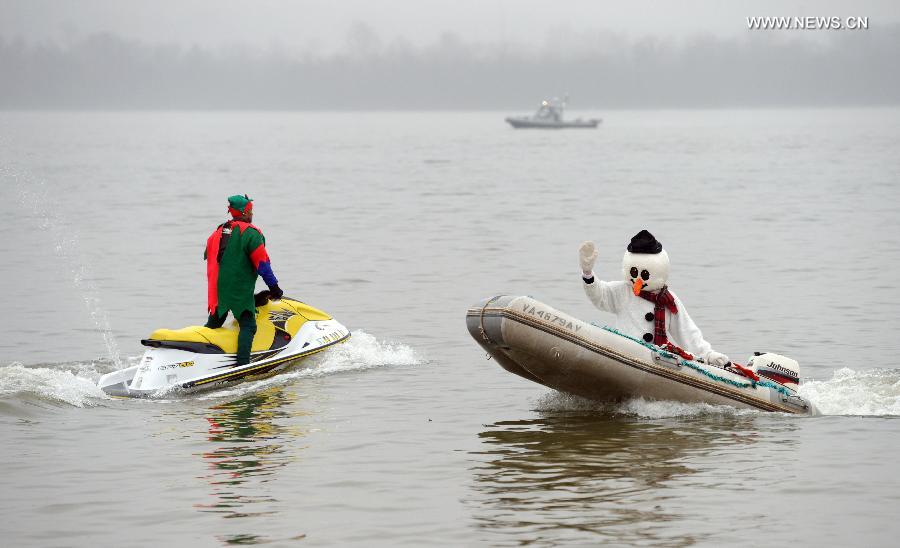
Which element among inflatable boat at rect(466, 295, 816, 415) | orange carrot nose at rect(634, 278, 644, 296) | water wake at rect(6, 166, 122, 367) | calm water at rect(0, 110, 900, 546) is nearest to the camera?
calm water at rect(0, 110, 900, 546)

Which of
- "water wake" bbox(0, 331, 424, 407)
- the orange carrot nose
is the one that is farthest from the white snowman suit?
"water wake" bbox(0, 331, 424, 407)

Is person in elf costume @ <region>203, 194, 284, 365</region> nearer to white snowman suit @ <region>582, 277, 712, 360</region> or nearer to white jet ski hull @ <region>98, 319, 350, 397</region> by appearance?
white jet ski hull @ <region>98, 319, 350, 397</region>

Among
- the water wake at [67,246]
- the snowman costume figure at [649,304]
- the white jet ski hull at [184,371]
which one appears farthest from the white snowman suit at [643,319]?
the water wake at [67,246]

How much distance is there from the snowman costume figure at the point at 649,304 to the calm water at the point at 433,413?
592 mm

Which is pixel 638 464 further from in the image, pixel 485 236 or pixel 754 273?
pixel 485 236

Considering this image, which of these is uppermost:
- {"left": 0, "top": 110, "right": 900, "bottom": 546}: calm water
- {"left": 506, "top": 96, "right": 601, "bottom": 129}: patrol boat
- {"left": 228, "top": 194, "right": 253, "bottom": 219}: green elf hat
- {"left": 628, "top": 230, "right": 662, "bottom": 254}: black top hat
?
{"left": 506, "top": 96, "right": 601, "bottom": 129}: patrol boat

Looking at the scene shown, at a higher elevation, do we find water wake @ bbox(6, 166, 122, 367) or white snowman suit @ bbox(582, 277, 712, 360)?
water wake @ bbox(6, 166, 122, 367)

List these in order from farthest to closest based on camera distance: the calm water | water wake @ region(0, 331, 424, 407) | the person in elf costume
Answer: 1. the person in elf costume
2. water wake @ region(0, 331, 424, 407)
3. the calm water

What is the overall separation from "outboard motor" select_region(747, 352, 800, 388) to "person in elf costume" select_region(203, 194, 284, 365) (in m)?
4.61

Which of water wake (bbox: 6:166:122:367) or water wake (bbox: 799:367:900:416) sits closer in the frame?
water wake (bbox: 799:367:900:416)

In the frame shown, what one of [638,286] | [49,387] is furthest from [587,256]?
[49,387]

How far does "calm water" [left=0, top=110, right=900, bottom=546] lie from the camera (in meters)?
9.72

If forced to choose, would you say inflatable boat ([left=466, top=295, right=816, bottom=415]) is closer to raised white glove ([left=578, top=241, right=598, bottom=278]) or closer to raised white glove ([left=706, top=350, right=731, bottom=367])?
raised white glove ([left=706, top=350, right=731, bottom=367])

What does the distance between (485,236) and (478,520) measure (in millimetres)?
23846
